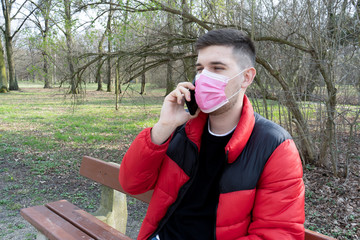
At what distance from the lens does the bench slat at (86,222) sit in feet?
7.90

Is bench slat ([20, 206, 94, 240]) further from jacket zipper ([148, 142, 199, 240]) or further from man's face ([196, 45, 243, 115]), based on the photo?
man's face ([196, 45, 243, 115])

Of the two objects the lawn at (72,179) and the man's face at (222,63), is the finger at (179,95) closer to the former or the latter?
the man's face at (222,63)

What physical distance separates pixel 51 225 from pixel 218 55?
192 cm

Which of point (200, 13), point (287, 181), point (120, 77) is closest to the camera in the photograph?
point (287, 181)

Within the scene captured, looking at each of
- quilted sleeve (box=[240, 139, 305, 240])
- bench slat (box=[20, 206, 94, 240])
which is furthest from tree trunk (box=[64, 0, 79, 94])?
quilted sleeve (box=[240, 139, 305, 240])

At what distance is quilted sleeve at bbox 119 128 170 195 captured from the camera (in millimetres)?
1852

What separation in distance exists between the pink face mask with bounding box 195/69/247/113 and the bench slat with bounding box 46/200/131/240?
1256mm

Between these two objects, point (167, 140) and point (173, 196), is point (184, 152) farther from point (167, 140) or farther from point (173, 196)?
point (173, 196)

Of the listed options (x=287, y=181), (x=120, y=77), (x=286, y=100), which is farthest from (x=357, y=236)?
(x=120, y=77)

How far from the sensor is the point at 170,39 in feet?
17.6

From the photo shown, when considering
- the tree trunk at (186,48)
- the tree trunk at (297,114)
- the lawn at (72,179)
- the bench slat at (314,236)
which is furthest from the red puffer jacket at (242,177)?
the tree trunk at (186,48)

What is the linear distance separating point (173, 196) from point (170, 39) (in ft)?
12.8

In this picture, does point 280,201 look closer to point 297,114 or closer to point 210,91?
point 210,91

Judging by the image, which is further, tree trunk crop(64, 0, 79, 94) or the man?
tree trunk crop(64, 0, 79, 94)
